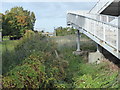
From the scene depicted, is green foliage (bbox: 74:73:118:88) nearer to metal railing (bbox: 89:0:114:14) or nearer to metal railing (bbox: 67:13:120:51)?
metal railing (bbox: 67:13:120:51)

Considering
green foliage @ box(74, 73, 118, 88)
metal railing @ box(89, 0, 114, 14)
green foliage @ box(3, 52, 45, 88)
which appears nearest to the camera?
green foliage @ box(3, 52, 45, 88)

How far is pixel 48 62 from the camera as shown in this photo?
7.19 m

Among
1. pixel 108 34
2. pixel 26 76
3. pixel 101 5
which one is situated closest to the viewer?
pixel 26 76

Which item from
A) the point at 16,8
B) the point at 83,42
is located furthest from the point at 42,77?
the point at 16,8

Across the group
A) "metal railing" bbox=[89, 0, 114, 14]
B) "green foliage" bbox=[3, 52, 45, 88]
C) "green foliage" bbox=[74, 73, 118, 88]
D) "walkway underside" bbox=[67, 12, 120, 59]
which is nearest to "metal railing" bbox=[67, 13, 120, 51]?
"walkway underside" bbox=[67, 12, 120, 59]

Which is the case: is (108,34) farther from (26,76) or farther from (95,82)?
(26,76)

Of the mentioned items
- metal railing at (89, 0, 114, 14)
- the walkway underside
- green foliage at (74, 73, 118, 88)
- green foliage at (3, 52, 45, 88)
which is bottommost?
green foliage at (74, 73, 118, 88)

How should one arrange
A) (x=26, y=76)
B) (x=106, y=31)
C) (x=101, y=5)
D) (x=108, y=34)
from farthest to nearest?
(x=101, y=5) < (x=106, y=31) < (x=108, y=34) < (x=26, y=76)

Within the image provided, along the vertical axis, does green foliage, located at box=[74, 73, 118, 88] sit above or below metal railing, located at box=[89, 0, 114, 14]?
below

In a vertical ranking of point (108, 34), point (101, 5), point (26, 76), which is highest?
point (101, 5)

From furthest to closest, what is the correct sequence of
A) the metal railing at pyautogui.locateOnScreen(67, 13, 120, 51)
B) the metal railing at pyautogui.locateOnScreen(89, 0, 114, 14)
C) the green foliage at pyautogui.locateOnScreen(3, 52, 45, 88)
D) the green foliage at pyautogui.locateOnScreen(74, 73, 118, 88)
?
the metal railing at pyautogui.locateOnScreen(89, 0, 114, 14)
the green foliage at pyautogui.locateOnScreen(74, 73, 118, 88)
the metal railing at pyautogui.locateOnScreen(67, 13, 120, 51)
the green foliage at pyautogui.locateOnScreen(3, 52, 45, 88)

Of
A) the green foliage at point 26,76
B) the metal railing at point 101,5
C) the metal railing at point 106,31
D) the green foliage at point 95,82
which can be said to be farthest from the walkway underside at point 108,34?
the green foliage at point 26,76

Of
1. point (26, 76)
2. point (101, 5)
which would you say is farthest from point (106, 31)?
point (101, 5)

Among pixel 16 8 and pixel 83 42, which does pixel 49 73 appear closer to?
pixel 83 42
